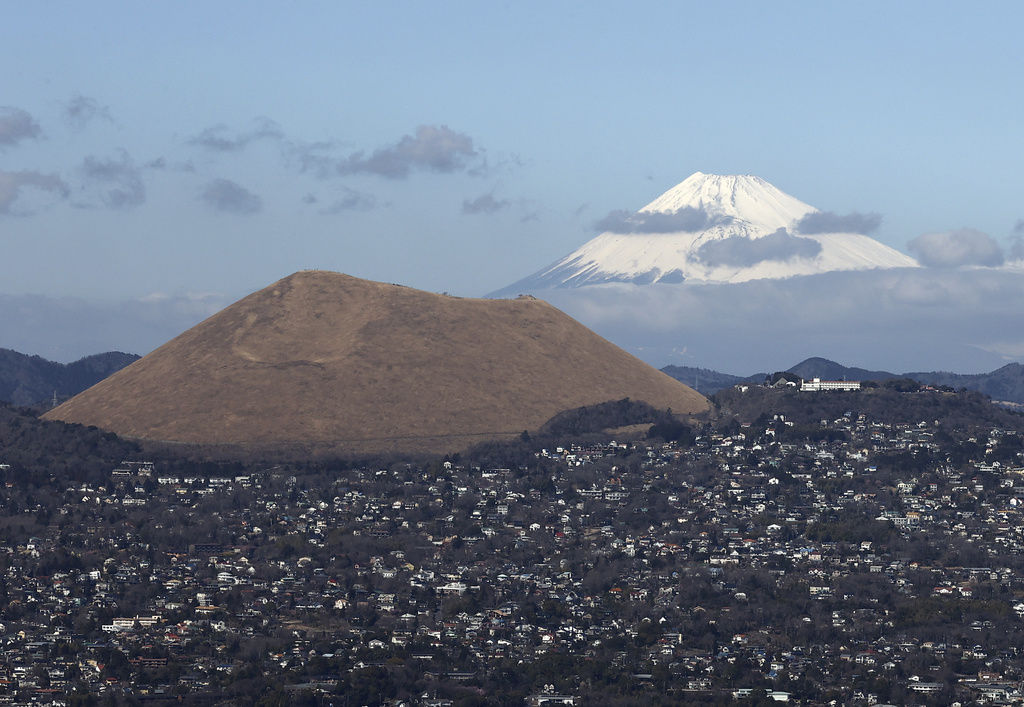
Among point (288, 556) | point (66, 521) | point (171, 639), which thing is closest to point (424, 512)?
point (288, 556)

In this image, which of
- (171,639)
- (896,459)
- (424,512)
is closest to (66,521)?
(424,512)

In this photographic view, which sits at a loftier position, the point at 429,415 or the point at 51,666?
the point at 429,415

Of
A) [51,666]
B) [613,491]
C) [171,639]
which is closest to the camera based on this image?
[51,666]

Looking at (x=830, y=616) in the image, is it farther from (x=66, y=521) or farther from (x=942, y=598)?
(x=66, y=521)

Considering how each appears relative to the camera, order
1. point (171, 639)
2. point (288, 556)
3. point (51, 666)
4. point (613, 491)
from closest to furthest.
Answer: point (51, 666)
point (171, 639)
point (288, 556)
point (613, 491)

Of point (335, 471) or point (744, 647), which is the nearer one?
point (744, 647)

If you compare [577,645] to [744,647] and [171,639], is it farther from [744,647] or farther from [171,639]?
[171,639]
